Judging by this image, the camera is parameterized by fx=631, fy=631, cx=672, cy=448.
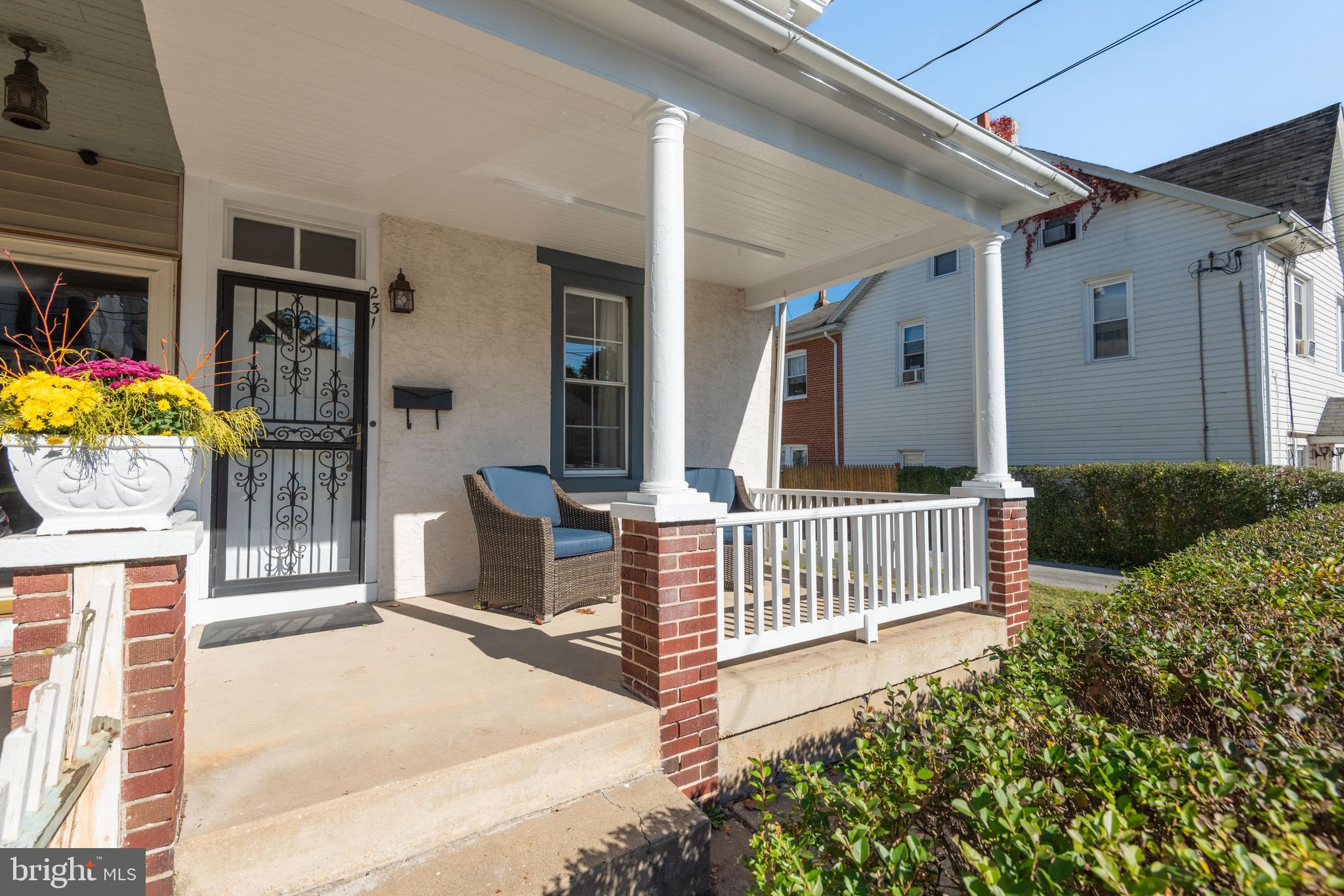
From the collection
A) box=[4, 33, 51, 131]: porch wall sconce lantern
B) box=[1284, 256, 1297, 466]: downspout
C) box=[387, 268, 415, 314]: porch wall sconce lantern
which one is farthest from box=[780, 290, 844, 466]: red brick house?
box=[4, 33, 51, 131]: porch wall sconce lantern

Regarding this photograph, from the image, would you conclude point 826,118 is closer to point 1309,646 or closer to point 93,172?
point 1309,646

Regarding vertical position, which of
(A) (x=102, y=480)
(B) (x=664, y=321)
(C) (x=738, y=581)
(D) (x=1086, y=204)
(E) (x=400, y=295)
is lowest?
(C) (x=738, y=581)

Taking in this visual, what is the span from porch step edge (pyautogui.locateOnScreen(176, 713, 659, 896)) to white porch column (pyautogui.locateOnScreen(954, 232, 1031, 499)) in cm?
294

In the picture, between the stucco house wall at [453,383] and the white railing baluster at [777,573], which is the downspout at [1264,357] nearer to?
the white railing baluster at [777,573]

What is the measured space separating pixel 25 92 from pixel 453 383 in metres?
2.42

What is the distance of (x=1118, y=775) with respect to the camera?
122 cm

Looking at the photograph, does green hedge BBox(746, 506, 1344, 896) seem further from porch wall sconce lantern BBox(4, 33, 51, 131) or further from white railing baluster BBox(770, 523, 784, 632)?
porch wall sconce lantern BBox(4, 33, 51, 131)

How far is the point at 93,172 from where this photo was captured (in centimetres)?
359

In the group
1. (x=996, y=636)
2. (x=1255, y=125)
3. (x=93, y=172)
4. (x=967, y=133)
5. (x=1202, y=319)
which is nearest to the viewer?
(x=967, y=133)

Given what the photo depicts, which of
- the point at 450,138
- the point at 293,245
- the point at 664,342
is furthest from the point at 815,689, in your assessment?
the point at 293,245

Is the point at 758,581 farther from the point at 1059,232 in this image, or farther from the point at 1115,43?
the point at 1059,232

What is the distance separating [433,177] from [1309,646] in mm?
4209

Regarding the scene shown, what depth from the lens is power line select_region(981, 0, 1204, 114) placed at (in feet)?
16.6

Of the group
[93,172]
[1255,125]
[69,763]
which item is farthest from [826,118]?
[1255,125]
